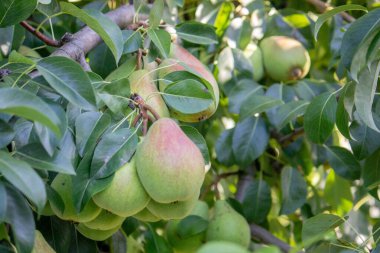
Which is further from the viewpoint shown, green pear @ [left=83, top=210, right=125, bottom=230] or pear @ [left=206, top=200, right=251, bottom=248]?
pear @ [left=206, top=200, right=251, bottom=248]

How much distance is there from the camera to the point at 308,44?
1.68m

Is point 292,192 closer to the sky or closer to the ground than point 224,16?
closer to the ground

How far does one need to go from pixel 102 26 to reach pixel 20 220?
1.10ft

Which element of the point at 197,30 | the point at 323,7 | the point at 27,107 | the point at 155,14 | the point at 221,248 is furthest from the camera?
the point at 323,7

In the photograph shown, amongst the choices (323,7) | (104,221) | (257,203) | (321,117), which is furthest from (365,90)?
(323,7)

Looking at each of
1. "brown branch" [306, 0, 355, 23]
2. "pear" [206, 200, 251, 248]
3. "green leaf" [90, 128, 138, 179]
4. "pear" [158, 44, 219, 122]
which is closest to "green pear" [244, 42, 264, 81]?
"brown branch" [306, 0, 355, 23]

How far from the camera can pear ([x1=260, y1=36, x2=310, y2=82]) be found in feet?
5.06

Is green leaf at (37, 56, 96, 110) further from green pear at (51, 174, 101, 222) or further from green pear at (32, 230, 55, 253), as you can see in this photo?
green pear at (32, 230, 55, 253)

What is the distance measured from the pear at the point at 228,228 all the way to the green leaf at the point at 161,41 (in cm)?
43

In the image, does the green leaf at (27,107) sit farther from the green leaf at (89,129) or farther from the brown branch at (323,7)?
the brown branch at (323,7)

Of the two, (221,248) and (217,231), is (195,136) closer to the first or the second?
(217,231)

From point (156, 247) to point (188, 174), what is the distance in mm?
479

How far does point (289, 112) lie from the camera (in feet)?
4.51

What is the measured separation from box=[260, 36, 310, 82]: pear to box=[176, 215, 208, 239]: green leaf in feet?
1.24
